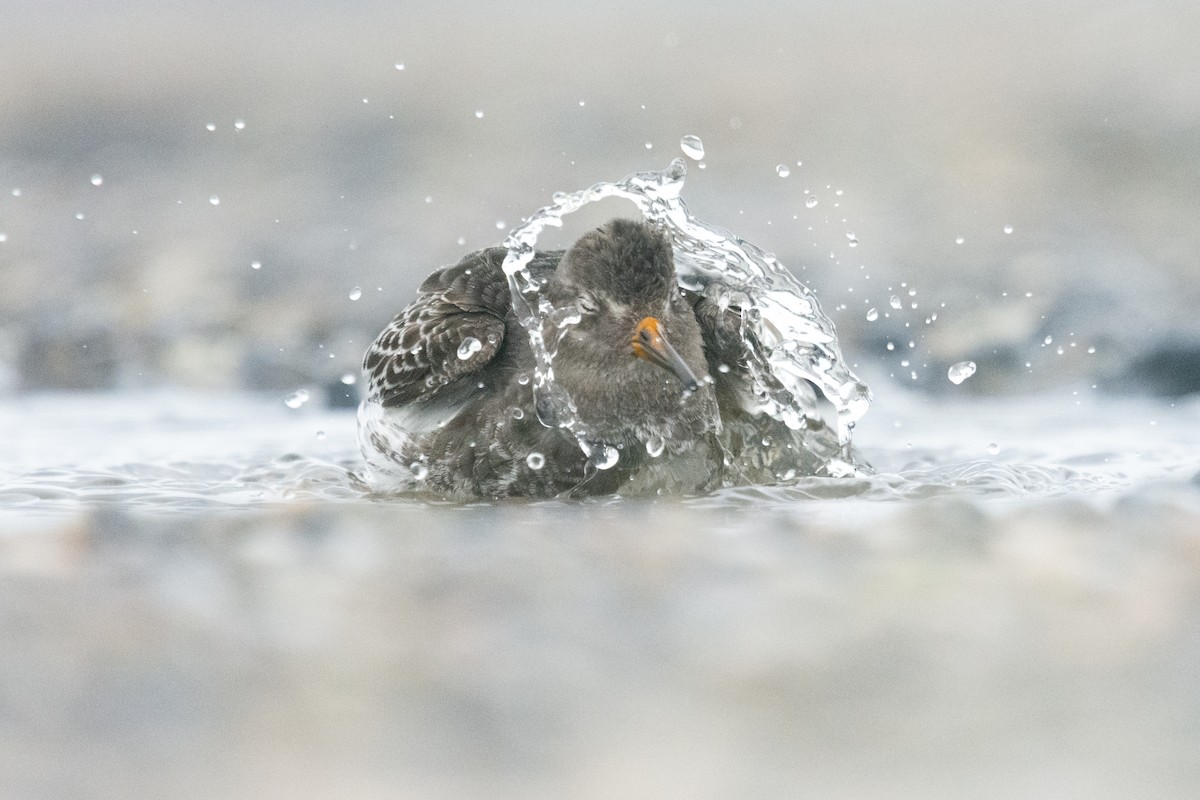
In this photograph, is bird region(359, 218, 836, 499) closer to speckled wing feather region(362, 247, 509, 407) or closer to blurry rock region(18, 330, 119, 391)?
speckled wing feather region(362, 247, 509, 407)

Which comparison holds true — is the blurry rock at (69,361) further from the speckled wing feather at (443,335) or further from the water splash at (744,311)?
the water splash at (744,311)

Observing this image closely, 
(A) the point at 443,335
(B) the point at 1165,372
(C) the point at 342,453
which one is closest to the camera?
(A) the point at 443,335

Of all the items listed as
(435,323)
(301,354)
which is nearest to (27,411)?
(301,354)

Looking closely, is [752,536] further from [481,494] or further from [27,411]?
[27,411]

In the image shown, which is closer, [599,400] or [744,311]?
[599,400]

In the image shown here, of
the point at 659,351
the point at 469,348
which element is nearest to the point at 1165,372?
the point at 659,351

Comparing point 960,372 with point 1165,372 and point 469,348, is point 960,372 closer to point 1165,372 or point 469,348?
point 1165,372

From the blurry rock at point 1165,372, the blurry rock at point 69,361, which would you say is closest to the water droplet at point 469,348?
the blurry rock at point 69,361
